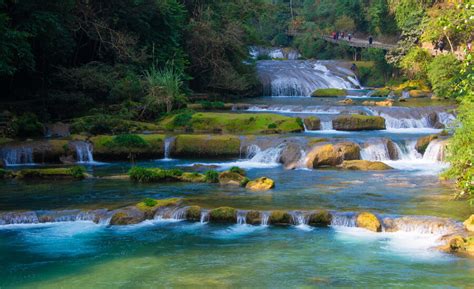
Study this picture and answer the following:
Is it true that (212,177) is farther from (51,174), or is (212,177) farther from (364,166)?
(364,166)

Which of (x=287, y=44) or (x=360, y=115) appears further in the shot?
(x=287, y=44)

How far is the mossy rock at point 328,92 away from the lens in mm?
39594

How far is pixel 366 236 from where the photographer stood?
42.6ft

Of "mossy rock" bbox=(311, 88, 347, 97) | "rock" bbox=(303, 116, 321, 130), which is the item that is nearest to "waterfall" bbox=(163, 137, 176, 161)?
"rock" bbox=(303, 116, 321, 130)

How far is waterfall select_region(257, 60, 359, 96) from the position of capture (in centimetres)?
4206

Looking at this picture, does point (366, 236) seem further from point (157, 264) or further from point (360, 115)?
point (360, 115)

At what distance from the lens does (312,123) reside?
87.5 ft

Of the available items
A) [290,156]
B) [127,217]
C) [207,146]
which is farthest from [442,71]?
[127,217]

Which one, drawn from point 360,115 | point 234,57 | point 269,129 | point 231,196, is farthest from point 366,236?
point 234,57

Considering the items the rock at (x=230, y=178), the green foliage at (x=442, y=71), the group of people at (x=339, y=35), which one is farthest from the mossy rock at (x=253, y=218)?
the group of people at (x=339, y=35)

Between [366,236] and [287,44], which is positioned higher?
[287,44]

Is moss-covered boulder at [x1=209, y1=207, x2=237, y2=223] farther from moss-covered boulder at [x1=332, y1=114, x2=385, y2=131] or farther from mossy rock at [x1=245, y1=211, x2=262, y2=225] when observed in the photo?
moss-covered boulder at [x1=332, y1=114, x2=385, y2=131]

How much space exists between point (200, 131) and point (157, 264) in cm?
1410

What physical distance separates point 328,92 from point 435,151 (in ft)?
62.3
